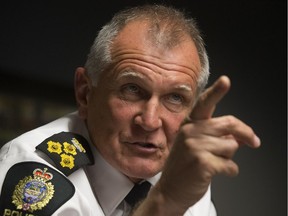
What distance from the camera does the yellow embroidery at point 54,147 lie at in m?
1.21

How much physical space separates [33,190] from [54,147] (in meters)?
0.15

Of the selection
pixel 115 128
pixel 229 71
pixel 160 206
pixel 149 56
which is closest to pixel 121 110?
pixel 115 128

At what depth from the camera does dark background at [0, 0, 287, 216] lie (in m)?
2.12

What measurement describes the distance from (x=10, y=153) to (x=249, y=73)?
5.12ft

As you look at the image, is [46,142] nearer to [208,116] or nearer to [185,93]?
[185,93]

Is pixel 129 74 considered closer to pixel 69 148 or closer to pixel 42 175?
pixel 69 148

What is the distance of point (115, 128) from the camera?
1284 millimetres

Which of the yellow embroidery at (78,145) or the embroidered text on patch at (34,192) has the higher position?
the embroidered text on patch at (34,192)

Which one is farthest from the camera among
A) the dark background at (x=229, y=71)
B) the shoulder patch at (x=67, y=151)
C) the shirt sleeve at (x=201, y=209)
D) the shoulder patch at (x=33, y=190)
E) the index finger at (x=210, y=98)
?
the dark background at (x=229, y=71)

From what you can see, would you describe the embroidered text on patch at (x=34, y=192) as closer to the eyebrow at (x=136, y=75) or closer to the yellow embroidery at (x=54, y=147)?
the yellow embroidery at (x=54, y=147)

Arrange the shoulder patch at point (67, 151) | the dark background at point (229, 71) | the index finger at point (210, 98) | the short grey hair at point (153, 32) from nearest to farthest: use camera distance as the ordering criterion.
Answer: the index finger at point (210, 98) → the shoulder patch at point (67, 151) → the short grey hair at point (153, 32) → the dark background at point (229, 71)

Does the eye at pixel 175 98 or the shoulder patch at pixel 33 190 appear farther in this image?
the eye at pixel 175 98

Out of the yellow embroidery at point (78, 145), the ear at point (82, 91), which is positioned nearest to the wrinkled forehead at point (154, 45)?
the ear at point (82, 91)

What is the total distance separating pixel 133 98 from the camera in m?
1.28
